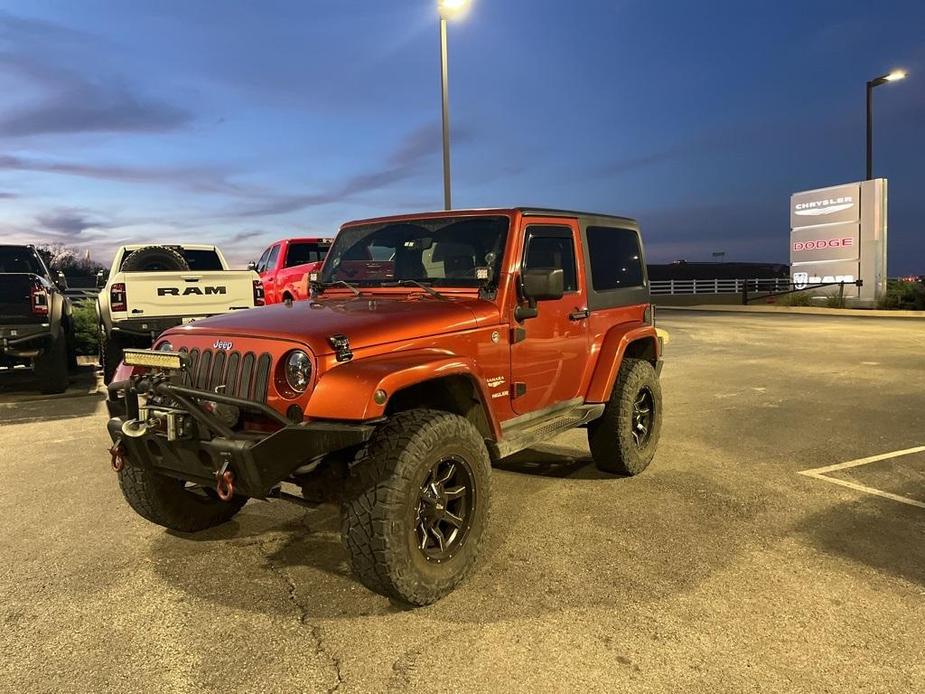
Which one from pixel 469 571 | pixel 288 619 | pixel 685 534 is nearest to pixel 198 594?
pixel 288 619

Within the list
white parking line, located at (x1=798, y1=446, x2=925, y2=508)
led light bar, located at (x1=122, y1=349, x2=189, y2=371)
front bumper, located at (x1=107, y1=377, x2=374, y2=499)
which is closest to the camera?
front bumper, located at (x1=107, y1=377, x2=374, y2=499)

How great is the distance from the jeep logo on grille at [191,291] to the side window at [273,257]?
160 inches

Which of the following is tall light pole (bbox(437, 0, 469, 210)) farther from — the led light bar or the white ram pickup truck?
the led light bar

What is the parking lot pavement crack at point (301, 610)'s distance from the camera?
2723mm

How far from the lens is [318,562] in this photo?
3756mm

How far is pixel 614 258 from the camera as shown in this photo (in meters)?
5.34

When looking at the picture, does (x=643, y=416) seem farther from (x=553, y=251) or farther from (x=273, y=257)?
(x=273, y=257)

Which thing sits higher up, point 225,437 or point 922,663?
point 225,437

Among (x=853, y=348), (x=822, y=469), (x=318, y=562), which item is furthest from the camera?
(x=853, y=348)

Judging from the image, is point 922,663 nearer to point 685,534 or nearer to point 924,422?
point 685,534

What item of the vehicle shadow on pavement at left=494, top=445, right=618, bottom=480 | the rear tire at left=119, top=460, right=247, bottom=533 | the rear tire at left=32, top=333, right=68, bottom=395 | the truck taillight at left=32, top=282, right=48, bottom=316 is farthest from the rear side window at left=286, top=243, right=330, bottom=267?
the rear tire at left=119, top=460, right=247, bottom=533

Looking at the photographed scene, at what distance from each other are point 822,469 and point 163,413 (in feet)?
15.9

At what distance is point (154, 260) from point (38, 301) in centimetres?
262

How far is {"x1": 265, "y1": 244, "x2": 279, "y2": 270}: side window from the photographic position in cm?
1380
